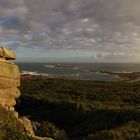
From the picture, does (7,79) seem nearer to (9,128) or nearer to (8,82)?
(8,82)

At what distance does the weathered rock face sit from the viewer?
55.1 feet

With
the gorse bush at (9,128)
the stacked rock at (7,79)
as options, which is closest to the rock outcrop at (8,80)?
the stacked rock at (7,79)

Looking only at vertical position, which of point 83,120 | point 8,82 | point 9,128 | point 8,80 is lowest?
point 83,120

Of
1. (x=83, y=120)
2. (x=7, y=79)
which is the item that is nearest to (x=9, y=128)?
(x=7, y=79)

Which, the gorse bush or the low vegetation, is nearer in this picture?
the gorse bush

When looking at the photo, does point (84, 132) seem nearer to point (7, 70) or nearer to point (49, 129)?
point (49, 129)

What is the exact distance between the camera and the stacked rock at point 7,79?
55.0 ft

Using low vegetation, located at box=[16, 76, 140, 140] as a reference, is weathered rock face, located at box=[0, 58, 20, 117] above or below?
above

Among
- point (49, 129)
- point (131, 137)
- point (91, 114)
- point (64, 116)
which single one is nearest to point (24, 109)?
point (64, 116)

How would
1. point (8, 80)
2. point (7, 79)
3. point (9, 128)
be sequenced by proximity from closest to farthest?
point (9, 128)
point (7, 79)
point (8, 80)

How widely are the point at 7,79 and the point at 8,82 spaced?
0.22 m

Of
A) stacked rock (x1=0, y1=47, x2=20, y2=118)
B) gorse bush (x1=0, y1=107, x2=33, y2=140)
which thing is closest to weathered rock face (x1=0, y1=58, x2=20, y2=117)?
stacked rock (x1=0, y1=47, x2=20, y2=118)

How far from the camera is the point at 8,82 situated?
17.4 m

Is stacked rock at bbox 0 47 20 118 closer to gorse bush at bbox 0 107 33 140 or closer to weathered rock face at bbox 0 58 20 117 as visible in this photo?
weathered rock face at bbox 0 58 20 117
